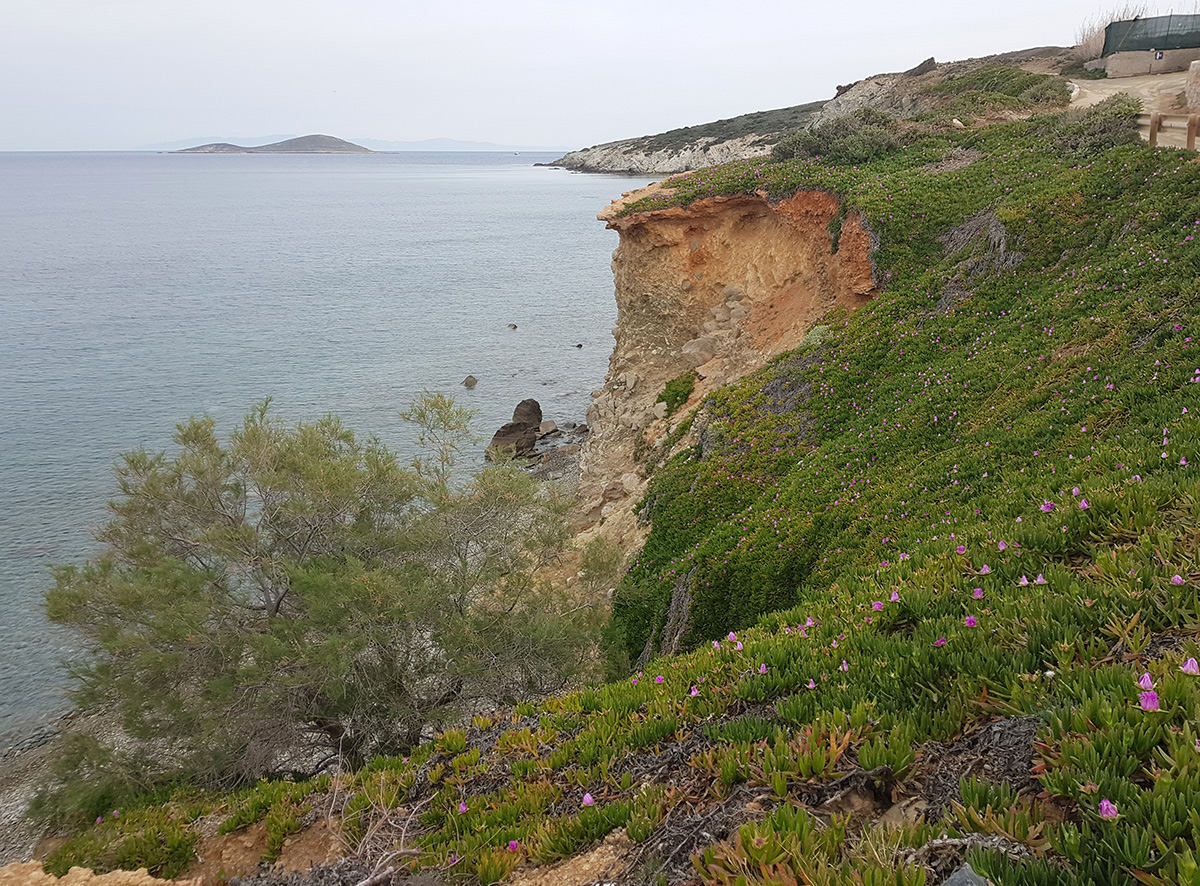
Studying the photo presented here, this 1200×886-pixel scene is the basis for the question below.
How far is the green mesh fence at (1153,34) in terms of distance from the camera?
95.8 feet

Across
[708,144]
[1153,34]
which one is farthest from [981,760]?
[708,144]

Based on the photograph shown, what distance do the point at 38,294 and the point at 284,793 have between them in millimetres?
76727

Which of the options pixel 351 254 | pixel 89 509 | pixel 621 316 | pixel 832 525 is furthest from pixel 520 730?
pixel 351 254

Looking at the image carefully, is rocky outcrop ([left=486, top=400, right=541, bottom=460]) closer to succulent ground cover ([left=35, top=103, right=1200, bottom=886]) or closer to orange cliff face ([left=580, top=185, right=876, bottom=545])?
orange cliff face ([left=580, top=185, right=876, bottom=545])

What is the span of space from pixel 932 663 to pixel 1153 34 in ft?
133

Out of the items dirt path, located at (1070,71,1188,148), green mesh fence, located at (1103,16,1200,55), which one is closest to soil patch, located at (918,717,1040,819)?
dirt path, located at (1070,71,1188,148)

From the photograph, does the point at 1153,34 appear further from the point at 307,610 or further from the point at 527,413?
the point at 307,610

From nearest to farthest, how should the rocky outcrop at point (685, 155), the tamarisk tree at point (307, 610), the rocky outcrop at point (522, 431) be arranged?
the tamarisk tree at point (307, 610), the rocky outcrop at point (522, 431), the rocky outcrop at point (685, 155)

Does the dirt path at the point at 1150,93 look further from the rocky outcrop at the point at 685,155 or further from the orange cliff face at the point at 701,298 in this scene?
the rocky outcrop at the point at 685,155

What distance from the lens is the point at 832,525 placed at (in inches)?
458

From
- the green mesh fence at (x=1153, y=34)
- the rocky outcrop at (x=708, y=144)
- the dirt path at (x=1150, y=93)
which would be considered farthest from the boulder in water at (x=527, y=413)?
the rocky outcrop at (x=708, y=144)

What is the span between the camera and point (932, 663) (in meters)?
4.82

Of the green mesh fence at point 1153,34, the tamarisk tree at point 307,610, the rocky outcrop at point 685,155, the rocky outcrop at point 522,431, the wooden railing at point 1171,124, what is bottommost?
the rocky outcrop at point 522,431

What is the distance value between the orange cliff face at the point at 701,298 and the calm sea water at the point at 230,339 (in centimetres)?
1201
